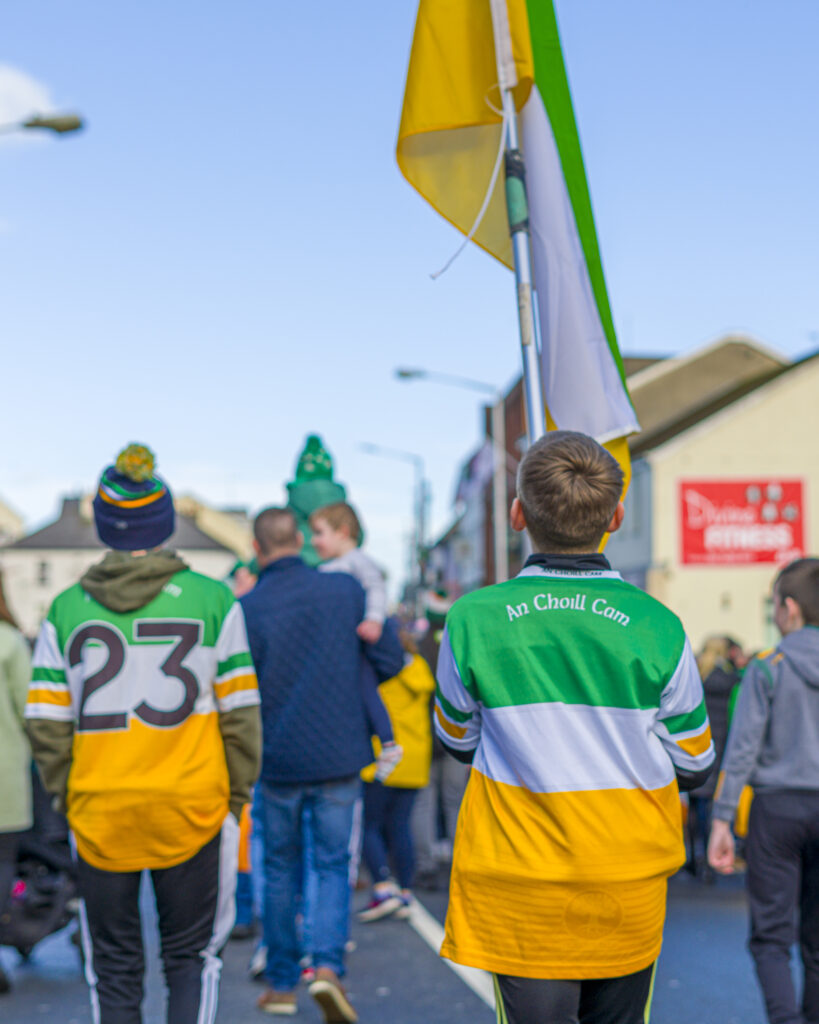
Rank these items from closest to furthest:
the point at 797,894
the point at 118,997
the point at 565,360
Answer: the point at 118,997
the point at 565,360
the point at 797,894

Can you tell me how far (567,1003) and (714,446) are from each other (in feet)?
104

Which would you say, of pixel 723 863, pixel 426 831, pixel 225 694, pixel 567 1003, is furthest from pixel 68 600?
pixel 426 831

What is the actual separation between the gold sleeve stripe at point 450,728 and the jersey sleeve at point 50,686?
146 cm

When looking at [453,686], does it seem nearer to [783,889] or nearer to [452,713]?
[452,713]

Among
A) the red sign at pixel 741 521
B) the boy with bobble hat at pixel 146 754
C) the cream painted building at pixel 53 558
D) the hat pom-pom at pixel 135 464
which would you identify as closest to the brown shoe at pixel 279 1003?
the boy with bobble hat at pixel 146 754

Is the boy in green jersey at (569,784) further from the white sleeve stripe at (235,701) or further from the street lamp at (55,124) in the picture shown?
the street lamp at (55,124)

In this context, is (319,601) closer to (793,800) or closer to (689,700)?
(793,800)

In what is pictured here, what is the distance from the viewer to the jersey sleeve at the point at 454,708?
277 cm

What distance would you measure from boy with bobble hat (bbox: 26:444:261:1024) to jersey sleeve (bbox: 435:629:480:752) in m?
1.16

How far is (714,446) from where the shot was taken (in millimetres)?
33219

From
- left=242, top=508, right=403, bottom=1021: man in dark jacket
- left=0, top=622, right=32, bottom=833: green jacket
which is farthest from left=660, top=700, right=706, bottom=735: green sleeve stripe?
left=0, top=622, right=32, bottom=833: green jacket

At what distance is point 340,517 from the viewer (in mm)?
6238

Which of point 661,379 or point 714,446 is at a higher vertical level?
Result: point 661,379

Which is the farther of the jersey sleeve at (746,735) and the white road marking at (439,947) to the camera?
the white road marking at (439,947)
